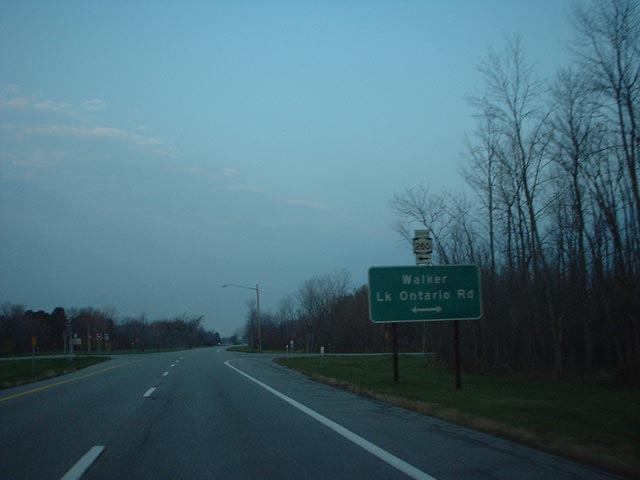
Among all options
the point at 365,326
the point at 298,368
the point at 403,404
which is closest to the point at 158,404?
the point at 403,404

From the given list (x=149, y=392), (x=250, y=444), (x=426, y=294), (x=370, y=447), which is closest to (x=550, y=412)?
(x=370, y=447)

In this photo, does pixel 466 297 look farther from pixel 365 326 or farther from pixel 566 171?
pixel 365 326

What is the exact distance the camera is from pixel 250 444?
9.71 metres

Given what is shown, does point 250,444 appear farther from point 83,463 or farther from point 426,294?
point 426,294

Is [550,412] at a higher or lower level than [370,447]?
lower

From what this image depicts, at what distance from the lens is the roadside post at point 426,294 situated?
69.6 feet

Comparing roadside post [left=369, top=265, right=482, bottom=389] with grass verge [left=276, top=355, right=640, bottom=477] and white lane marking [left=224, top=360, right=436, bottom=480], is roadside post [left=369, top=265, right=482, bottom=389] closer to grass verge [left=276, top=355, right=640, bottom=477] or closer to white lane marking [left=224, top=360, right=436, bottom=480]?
grass verge [left=276, top=355, right=640, bottom=477]

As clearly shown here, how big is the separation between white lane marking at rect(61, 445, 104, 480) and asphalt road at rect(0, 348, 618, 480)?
0.01m

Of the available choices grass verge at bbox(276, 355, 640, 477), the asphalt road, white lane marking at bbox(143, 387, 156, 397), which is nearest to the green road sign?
grass verge at bbox(276, 355, 640, 477)

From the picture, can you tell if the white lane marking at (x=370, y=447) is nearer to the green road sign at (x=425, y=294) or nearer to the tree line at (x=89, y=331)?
the green road sign at (x=425, y=294)

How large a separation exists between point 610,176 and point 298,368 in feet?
58.8

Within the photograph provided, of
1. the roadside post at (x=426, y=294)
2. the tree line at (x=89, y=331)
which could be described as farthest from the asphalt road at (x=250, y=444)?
the tree line at (x=89, y=331)

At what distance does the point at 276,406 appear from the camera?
1514 centimetres

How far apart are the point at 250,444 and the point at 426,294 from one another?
12.8 meters
